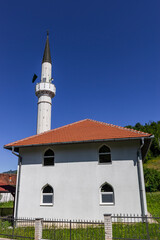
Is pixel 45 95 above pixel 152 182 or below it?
above

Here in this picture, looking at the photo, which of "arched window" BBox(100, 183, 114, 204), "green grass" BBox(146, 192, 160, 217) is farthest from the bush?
"arched window" BBox(100, 183, 114, 204)

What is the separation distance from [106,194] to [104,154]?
2211 mm

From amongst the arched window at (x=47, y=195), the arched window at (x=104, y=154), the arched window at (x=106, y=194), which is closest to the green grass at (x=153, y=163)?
the arched window at (x=104, y=154)

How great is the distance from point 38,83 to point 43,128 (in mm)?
6031

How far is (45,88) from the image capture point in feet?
78.9

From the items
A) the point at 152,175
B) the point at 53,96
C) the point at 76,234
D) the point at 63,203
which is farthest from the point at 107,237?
the point at 152,175

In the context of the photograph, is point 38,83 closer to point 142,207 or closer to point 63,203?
point 63,203

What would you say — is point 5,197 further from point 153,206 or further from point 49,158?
point 49,158

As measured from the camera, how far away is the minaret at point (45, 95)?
74.5 feet

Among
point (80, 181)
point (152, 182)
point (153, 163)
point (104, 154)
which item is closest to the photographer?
point (80, 181)

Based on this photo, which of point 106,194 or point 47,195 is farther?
point 47,195

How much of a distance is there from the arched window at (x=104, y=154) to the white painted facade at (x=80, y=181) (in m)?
0.23

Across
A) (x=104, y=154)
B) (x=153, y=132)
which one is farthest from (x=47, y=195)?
(x=153, y=132)

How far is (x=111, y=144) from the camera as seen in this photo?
460 inches
